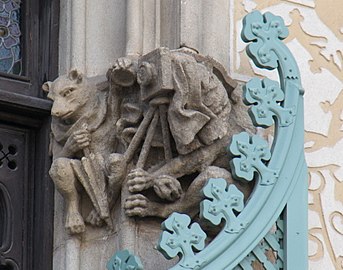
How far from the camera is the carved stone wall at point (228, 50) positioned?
24.3 ft

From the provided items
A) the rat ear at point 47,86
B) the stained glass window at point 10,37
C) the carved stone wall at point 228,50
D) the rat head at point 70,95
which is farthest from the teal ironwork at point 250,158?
the stained glass window at point 10,37

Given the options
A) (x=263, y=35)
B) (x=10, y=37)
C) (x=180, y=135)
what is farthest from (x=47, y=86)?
(x=263, y=35)

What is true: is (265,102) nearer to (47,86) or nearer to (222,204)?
(222,204)

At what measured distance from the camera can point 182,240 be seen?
7020 millimetres

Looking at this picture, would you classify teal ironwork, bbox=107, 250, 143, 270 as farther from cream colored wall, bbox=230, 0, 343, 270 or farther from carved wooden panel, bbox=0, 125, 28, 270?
cream colored wall, bbox=230, 0, 343, 270

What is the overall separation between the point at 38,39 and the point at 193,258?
103cm

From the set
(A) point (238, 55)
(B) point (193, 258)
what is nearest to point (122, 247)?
(B) point (193, 258)

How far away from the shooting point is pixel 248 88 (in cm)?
726

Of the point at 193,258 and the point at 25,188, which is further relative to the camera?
the point at 25,188

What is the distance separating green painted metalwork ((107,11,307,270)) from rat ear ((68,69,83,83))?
487mm

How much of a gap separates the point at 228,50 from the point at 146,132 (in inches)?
16.7

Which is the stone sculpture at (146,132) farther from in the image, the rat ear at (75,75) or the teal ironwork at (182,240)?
the teal ironwork at (182,240)

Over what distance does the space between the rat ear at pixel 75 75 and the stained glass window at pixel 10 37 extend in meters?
0.26

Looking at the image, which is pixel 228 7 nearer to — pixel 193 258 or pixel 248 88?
pixel 248 88
